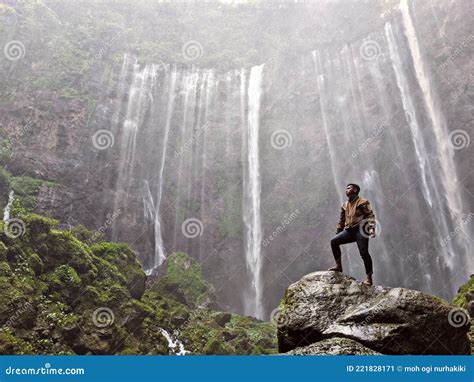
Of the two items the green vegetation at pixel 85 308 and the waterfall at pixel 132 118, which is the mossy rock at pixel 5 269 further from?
the waterfall at pixel 132 118

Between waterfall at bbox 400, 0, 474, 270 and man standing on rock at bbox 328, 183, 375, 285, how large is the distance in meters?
17.9

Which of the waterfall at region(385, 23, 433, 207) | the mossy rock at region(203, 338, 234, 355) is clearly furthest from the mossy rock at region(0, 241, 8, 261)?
the waterfall at region(385, 23, 433, 207)

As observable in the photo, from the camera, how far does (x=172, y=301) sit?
60.4 feet

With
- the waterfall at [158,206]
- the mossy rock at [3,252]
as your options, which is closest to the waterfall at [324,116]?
the waterfall at [158,206]

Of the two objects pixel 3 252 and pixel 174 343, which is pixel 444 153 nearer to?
pixel 174 343

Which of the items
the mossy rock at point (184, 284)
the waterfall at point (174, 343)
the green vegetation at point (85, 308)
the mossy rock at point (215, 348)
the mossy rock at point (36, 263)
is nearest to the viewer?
the green vegetation at point (85, 308)

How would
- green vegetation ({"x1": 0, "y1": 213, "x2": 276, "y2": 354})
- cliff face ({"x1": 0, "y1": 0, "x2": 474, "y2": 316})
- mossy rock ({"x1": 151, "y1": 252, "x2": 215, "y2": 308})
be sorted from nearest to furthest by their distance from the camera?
green vegetation ({"x1": 0, "y1": 213, "x2": 276, "y2": 354}) → mossy rock ({"x1": 151, "y1": 252, "x2": 215, "y2": 308}) → cliff face ({"x1": 0, "y1": 0, "x2": 474, "y2": 316})

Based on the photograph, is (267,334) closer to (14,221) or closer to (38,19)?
(14,221)

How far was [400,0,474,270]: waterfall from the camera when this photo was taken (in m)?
23.0

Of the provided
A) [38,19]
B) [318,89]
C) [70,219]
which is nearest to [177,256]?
[70,219]

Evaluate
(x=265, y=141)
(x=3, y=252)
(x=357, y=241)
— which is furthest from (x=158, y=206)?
(x=357, y=241)

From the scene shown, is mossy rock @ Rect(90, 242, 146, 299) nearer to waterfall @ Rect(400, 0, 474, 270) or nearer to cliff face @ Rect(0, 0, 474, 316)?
cliff face @ Rect(0, 0, 474, 316)

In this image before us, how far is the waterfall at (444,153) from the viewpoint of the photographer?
904 inches

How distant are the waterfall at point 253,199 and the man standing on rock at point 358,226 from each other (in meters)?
18.8
